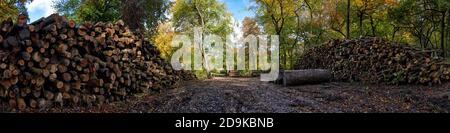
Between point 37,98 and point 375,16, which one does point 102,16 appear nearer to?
point 37,98

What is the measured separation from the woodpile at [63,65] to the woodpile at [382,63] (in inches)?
242

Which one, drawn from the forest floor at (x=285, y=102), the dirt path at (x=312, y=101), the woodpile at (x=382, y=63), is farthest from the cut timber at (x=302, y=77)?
the forest floor at (x=285, y=102)

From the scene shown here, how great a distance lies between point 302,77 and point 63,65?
22.9 ft

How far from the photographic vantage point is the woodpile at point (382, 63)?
33.0 feet

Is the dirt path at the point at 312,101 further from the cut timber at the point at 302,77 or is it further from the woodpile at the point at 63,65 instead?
the cut timber at the point at 302,77

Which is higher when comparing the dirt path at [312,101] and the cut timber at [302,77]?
the cut timber at [302,77]

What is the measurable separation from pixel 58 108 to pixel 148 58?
427 cm

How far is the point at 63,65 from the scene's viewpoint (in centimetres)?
738

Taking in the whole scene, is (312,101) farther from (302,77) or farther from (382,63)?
(382,63)

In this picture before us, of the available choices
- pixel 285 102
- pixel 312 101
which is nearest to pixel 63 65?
pixel 285 102

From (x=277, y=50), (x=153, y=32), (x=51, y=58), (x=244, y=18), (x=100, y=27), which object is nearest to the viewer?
(x=51, y=58)

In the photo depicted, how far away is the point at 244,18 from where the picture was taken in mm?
33500

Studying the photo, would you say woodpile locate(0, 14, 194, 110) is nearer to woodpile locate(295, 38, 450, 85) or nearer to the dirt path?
the dirt path
